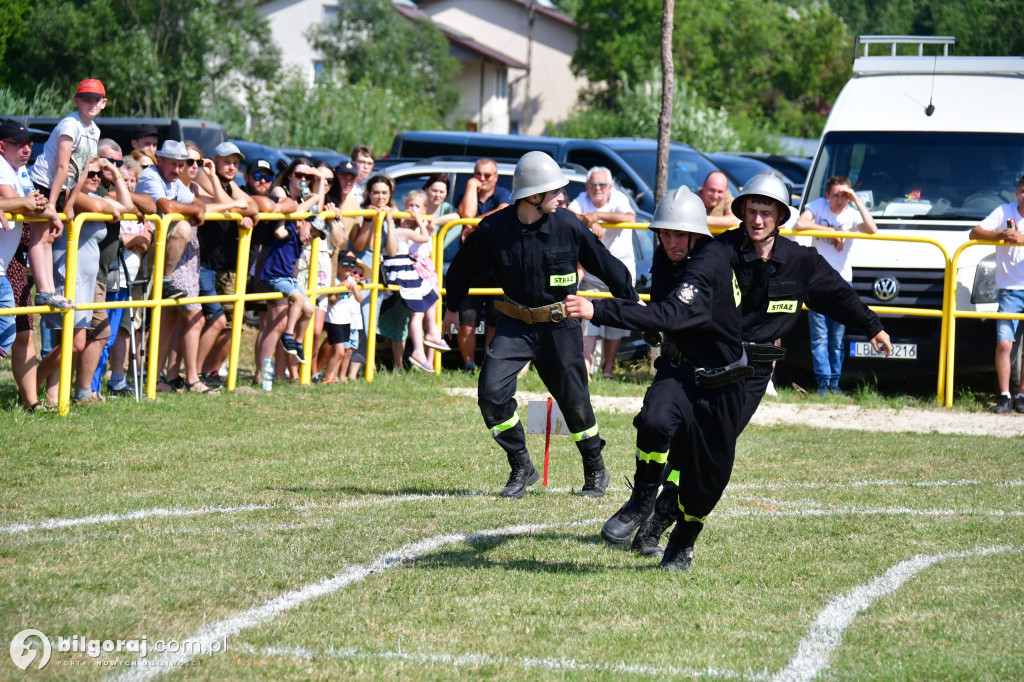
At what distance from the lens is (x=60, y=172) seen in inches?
387

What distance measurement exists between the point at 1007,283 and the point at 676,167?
8.07 meters

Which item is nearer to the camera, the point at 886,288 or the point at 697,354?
the point at 697,354

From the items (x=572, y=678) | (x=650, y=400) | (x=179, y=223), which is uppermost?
(x=179, y=223)

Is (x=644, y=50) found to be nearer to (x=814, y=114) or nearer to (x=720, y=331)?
(x=814, y=114)

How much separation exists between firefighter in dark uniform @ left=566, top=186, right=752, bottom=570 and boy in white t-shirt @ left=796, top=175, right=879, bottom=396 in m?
6.96

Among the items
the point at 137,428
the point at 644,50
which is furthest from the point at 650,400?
the point at 644,50

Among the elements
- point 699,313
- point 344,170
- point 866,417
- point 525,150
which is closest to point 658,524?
point 699,313

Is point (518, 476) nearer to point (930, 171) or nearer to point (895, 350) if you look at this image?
point (895, 350)

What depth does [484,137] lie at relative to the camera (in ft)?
69.8

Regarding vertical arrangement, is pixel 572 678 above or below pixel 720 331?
below

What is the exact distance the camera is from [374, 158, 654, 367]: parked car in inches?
561

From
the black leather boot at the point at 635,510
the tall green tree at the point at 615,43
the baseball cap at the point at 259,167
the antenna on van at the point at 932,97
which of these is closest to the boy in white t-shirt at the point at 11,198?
the baseball cap at the point at 259,167

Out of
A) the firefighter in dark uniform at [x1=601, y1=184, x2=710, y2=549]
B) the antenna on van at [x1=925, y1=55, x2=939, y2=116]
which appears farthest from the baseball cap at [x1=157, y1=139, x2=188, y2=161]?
the antenna on van at [x1=925, y1=55, x2=939, y2=116]

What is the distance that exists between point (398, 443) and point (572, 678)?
525 centimetres
